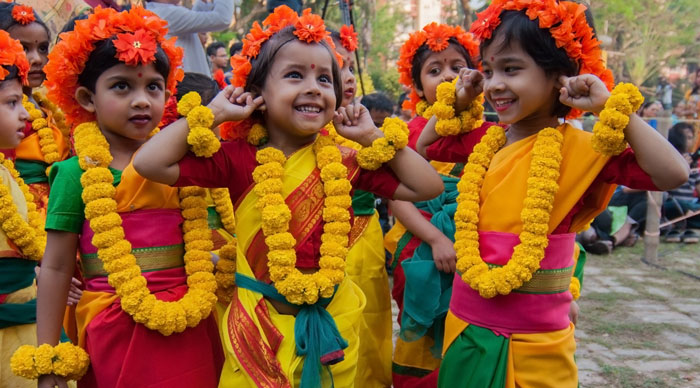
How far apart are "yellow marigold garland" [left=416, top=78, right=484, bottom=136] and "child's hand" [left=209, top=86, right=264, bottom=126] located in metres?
0.82

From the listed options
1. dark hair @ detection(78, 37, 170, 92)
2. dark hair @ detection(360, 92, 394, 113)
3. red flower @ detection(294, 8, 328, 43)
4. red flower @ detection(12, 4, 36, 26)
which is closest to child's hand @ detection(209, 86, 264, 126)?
red flower @ detection(294, 8, 328, 43)

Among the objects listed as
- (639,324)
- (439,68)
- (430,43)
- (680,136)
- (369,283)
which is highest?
(430,43)

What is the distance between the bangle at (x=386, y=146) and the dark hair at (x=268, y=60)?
0.92 ft

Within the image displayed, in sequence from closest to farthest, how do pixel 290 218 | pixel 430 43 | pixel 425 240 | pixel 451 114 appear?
pixel 290 218
pixel 451 114
pixel 425 240
pixel 430 43

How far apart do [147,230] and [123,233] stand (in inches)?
4.2

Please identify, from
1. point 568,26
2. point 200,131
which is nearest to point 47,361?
point 200,131

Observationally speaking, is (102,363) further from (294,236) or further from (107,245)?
(294,236)

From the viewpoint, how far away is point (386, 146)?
7.11 feet

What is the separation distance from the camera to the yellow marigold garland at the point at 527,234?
218 centimetres

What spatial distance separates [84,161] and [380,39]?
114 feet

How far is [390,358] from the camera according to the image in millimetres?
3480

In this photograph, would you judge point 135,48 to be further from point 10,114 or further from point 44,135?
point 44,135

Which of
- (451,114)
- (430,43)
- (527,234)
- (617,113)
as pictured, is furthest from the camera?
(430,43)

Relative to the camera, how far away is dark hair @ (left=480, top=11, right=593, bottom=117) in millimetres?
2221
